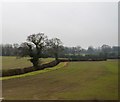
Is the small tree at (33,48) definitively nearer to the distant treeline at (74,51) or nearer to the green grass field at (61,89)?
the distant treeline at (74,51)

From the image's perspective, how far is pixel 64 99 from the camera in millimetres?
13211

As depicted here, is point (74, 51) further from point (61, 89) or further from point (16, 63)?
point (61, 89)

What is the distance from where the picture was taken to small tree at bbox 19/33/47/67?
130 feet

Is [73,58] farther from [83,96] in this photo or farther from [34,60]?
[83,96]

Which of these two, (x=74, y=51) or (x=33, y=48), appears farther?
(x=74, y=51)

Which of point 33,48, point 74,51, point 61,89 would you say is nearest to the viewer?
point 61,89

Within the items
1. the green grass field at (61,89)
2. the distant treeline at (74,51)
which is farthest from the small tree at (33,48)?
the green grass field at (61,89)

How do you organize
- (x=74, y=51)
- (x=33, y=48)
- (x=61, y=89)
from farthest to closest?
(x=74, y=51), (x=33, y=48), (x=61, y=89)

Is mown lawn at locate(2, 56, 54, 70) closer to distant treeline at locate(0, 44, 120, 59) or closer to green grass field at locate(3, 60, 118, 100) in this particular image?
distant treeline at locate(0, 44, 120, 59)

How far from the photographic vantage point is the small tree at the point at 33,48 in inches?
1560

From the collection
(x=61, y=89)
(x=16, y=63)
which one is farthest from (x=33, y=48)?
(x=61, y=89)

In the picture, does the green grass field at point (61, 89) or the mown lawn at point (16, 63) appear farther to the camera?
the mown lawn at point (16, 63)

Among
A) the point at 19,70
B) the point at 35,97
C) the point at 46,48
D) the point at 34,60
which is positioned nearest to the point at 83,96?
the point at 35,97

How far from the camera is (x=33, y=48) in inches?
1591
